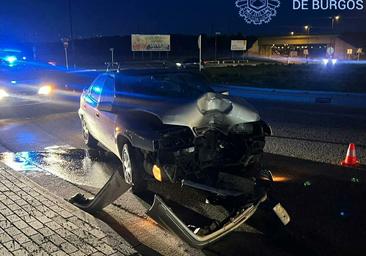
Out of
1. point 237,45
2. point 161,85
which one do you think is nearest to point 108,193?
point 161,85

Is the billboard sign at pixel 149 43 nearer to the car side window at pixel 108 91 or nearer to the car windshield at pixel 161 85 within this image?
the car side window at pixel 108 91

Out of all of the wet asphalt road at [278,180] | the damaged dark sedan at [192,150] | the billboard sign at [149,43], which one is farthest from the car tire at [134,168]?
the billboard sign at [149,43]

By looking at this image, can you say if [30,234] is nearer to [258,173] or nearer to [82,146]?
[258,173]

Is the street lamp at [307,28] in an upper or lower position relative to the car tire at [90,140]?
upper

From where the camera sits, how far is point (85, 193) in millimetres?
5910

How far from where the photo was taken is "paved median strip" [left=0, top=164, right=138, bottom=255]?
4.03m

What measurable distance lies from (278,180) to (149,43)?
39703mm

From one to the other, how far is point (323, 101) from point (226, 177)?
12.1m

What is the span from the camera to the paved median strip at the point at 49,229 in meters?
4.03

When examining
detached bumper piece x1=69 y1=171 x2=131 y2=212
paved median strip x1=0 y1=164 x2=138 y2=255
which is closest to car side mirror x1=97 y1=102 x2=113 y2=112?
paved median strip x1=0 y1=164 x2=138 y2=255

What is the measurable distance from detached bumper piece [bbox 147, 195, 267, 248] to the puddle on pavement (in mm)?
2401

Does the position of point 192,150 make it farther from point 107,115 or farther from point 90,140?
point 90,140

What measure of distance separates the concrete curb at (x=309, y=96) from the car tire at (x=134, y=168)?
11.2m

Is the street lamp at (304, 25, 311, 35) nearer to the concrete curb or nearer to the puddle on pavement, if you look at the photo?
the concrete curb
